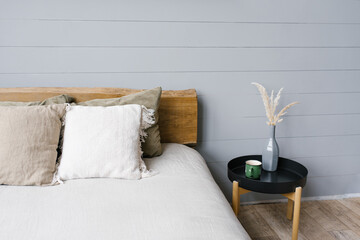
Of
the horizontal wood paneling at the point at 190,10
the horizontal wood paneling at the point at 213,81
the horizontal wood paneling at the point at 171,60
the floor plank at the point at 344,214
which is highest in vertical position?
the horizontal wood paneling at the point at 190,10

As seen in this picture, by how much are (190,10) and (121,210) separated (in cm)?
144

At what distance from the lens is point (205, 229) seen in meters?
1.13

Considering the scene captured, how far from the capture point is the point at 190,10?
2145mm

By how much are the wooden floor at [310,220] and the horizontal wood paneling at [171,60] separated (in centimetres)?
105

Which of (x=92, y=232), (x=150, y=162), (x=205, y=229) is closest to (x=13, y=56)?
(x=150, y=162)

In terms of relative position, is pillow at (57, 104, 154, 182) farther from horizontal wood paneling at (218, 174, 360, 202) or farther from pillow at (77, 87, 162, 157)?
horizontal wood paneling at (218, 174, 360, 202)

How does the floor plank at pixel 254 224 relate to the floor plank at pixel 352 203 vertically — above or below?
below

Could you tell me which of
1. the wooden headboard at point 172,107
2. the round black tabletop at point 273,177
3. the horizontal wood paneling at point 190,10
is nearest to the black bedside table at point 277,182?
the round black tabletop at point 273,177

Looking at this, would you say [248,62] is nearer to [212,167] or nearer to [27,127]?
[212,167]

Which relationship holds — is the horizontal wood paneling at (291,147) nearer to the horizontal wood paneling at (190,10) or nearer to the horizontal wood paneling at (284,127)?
the horizontal wood paneling at (284,127)

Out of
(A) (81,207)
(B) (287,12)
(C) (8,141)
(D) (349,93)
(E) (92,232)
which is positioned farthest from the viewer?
(D) (349,93)

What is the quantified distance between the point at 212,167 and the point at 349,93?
1.18 metres

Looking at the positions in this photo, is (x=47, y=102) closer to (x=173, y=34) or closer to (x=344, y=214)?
(x=173, y=34)

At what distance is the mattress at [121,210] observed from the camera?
3.59 feet
